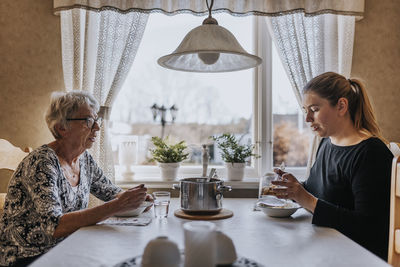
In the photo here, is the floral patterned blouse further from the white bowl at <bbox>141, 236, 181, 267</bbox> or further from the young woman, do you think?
the young woman

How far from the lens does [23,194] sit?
1.47 m

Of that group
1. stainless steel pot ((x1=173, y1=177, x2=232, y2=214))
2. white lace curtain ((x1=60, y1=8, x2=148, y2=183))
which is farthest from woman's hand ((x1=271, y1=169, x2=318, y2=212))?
white lace curtain ((x1=60, y1=8, x2=148, y2=183))

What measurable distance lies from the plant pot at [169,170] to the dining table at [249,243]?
0.89 metres

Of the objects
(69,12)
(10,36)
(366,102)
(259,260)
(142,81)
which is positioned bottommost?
(259,260)

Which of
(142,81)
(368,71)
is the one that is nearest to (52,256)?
(142,81)

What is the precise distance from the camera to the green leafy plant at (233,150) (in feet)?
8.00

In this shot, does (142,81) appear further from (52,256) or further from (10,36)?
(52,256)

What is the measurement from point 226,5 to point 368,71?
1045mm

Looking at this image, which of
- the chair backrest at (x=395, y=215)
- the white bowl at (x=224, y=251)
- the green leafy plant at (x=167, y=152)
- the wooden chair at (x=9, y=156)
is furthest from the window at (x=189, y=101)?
the white bowl at (x=224, y=251)

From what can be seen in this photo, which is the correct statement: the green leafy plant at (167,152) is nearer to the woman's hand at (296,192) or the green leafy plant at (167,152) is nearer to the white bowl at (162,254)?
the woman's hand at (296,192)

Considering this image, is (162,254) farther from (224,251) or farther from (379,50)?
(379,50)

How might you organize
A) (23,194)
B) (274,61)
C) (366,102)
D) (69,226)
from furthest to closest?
1. (274,61)
2. (366,102)
3. (23,194)
4. (69,226)

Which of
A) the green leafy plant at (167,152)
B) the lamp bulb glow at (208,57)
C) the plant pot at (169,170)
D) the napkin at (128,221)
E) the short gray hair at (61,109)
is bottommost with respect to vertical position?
the napkin at (128,221)

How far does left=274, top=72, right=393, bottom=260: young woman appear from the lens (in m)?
1.37
